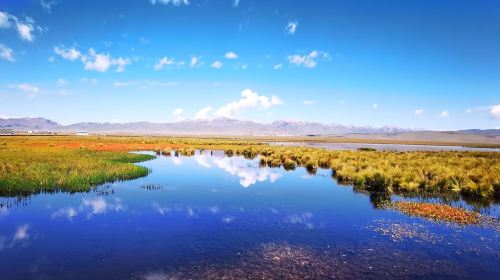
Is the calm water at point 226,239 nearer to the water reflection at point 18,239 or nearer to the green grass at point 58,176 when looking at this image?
the water reflection at point 18,239

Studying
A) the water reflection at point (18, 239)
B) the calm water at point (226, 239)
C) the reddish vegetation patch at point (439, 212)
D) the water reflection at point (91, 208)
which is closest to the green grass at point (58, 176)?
the calm water at point (226, 239)

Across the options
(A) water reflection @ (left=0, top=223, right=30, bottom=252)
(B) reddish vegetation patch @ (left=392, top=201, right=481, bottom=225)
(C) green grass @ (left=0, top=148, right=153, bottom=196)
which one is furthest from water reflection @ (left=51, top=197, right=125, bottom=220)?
(B) reddish vegetation patch @ (left=392, top=201, right=481, bottom=225)

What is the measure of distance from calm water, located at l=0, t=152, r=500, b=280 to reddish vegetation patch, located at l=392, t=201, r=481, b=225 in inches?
34.1

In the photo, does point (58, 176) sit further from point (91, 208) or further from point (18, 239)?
point (18, 239)

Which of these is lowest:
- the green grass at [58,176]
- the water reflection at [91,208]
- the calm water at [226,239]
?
the calm water at [226,239]

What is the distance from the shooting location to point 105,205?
17547 millimetres

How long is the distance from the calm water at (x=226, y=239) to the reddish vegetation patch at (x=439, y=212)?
867 millimetres

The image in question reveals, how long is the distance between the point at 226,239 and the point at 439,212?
1036cm


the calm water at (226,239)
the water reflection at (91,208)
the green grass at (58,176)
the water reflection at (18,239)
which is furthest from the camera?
the green grass at (58,176)

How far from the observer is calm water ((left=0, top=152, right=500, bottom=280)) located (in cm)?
999

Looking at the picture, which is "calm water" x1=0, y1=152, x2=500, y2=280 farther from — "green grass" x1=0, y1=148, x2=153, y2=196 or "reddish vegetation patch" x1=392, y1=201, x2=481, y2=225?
"green grass" x1=0, y1=148, x2=153, y2=196

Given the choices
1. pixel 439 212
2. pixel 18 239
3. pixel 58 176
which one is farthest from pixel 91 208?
pixel 439 212

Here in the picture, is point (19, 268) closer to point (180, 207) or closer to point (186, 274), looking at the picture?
point (186, 274)

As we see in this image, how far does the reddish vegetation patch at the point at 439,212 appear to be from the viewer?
51.4 ft
